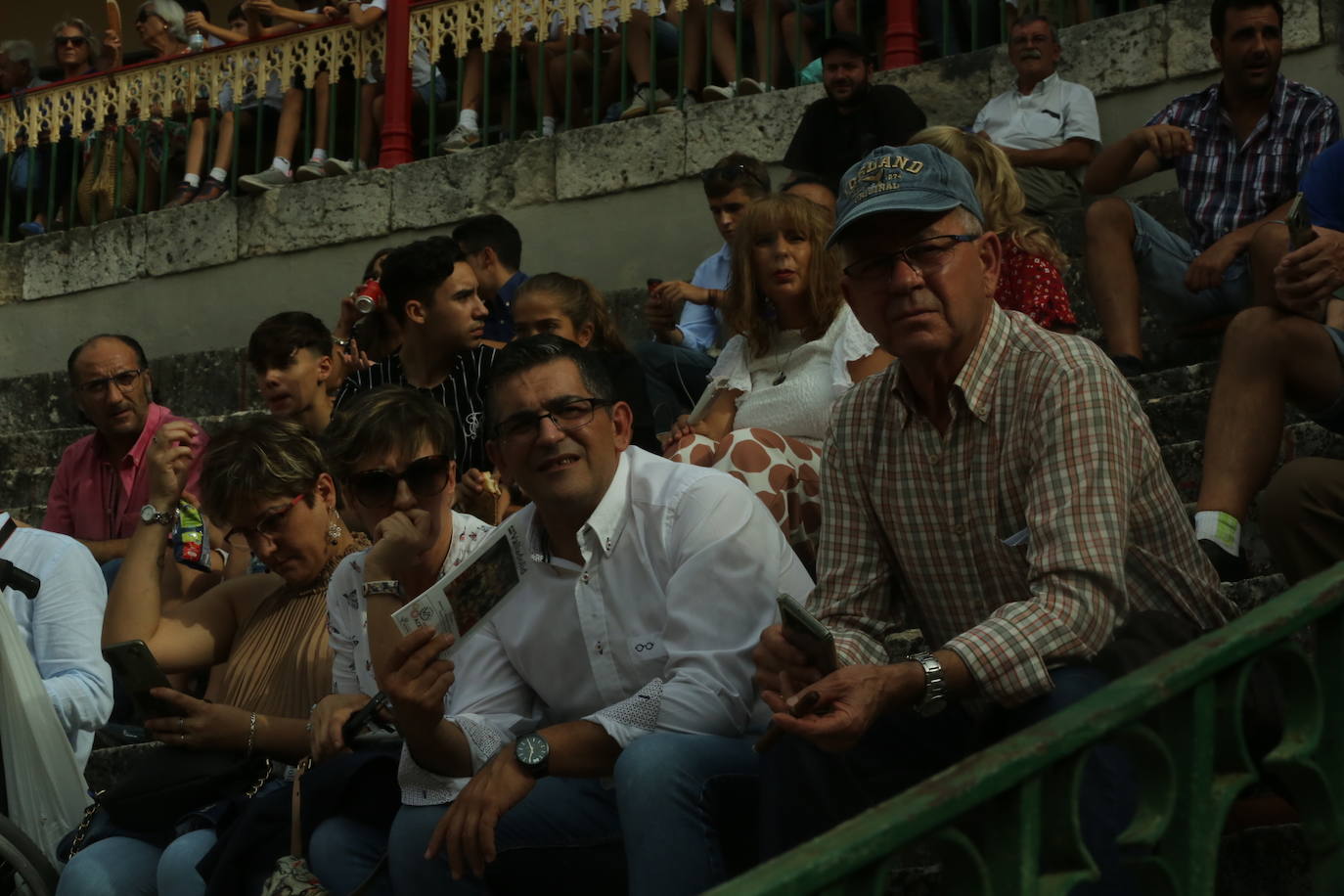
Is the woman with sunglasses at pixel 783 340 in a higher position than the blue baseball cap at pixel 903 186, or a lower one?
lower

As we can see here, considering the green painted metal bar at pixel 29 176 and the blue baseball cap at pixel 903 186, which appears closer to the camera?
the blue baseball cap at pixel 903 186

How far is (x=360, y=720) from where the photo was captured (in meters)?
3.69

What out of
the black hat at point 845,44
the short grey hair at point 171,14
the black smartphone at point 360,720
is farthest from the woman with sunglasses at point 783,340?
the short grey hair at point 171,14

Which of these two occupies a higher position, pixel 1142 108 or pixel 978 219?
pixel 1142 108

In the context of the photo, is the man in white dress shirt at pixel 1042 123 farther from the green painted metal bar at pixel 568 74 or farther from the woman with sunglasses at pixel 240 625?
the woman with sunglasses at pixel 240 625

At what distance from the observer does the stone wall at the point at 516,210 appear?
835 centimetres

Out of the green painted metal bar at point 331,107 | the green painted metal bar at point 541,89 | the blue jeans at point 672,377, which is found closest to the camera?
the blue jeans at point 672,377

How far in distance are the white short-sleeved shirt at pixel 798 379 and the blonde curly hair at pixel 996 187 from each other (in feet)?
1.81

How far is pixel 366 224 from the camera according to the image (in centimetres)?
1016

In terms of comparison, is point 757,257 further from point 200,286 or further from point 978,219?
point 200,286

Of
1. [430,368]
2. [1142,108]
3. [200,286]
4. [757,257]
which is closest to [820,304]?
[757,257]

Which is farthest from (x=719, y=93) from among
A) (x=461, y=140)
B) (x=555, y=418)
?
(x=555, y=418)

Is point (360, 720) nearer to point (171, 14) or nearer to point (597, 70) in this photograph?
point (597, 70)

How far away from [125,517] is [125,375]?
0.53 metres
